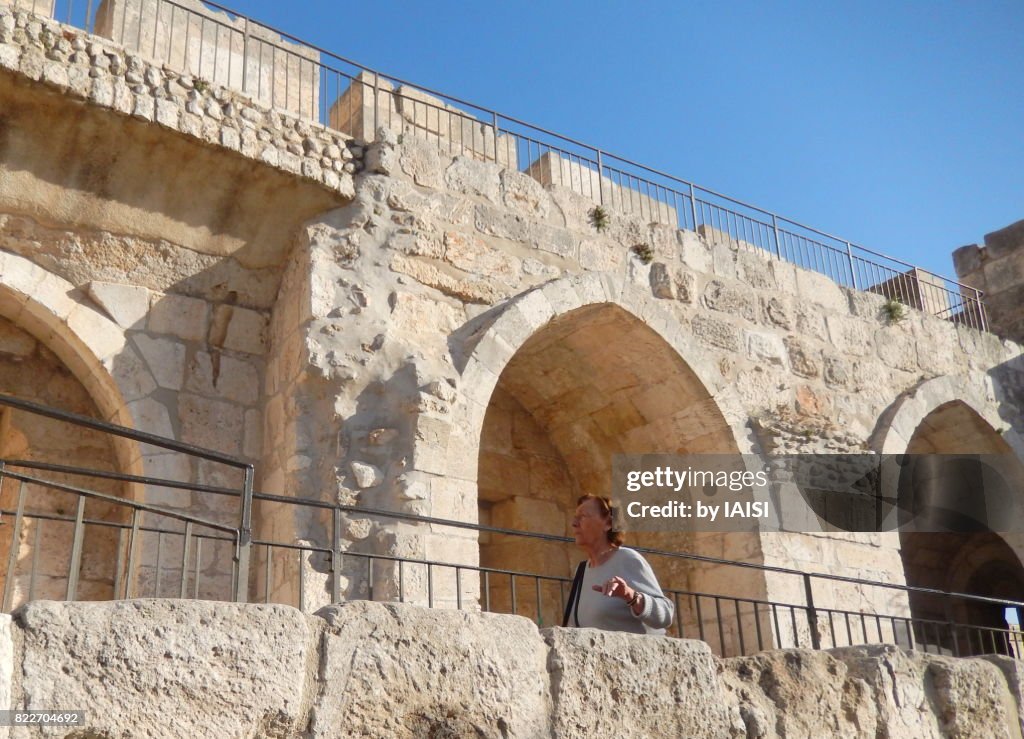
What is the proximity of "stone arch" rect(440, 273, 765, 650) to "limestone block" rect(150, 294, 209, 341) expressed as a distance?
1.75 metres

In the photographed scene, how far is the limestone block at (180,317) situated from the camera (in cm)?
670

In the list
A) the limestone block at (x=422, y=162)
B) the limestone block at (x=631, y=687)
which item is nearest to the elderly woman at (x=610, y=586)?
the limestone block at (x=631, y=687)

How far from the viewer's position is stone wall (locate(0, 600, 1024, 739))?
2346 millimetres

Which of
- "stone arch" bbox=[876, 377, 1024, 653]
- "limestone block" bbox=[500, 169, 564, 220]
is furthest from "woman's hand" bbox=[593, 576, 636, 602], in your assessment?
"stone arch" bbox=[876, 377, 1024, 653]

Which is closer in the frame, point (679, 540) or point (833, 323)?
point (679, 540)

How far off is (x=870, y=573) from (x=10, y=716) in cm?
737

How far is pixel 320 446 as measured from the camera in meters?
6.30

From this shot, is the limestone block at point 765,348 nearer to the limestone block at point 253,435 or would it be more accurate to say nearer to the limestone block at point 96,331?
the limestone block at point 253,435

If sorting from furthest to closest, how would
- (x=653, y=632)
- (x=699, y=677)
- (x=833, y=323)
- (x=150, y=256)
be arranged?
(x=833, y=323) → (x=150, y=256) → (x=653, y=632) → (x=699, y=677)

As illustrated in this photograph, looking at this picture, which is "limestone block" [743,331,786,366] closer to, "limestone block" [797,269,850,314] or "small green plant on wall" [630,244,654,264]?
"limestone block" [797,269,850,314]

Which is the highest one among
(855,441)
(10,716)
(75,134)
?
(75,134)

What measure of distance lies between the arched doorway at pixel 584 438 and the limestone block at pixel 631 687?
4485mm

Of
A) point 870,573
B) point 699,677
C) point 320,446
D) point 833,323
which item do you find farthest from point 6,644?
point 833,323

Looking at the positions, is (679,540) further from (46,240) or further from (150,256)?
(46,240)
